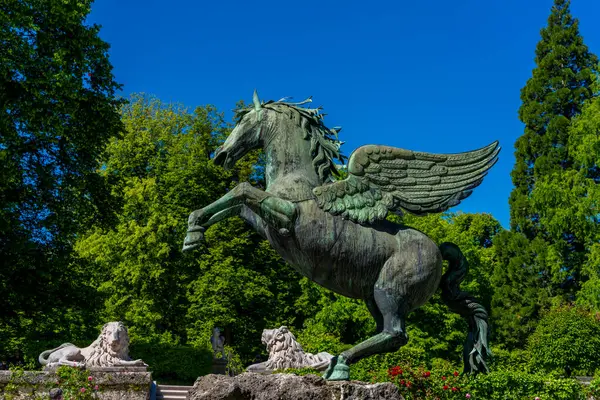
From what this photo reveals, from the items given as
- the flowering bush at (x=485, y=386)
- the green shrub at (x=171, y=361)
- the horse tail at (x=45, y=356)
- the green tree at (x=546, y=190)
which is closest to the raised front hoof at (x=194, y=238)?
the flowering bush at (x=485, y=386)

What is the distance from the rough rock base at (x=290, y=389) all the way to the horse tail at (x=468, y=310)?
1.33 metres

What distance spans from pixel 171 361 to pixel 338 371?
16375 millimetres

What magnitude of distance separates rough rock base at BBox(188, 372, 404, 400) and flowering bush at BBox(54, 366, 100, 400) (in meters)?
6.46

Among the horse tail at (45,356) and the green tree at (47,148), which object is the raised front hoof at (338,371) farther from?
the green tree at (47,148)

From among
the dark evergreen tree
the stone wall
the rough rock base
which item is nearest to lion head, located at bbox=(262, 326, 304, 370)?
Answer: the stone wall

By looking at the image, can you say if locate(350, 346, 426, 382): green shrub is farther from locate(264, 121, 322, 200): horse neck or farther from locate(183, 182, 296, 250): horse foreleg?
locate(183, 182, 296, 250): horse foreleg

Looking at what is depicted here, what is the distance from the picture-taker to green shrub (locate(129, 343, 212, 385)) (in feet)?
68.8

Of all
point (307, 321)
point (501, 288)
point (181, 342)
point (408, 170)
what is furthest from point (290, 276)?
point (408, 170)

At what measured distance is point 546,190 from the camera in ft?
83.9

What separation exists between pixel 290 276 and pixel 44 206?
1178 centimetres

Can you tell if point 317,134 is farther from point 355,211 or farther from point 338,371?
point 338,371

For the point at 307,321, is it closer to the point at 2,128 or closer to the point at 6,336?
the point at 6,336

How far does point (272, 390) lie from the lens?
17.3 feet

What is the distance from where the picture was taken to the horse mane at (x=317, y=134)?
249 inches
